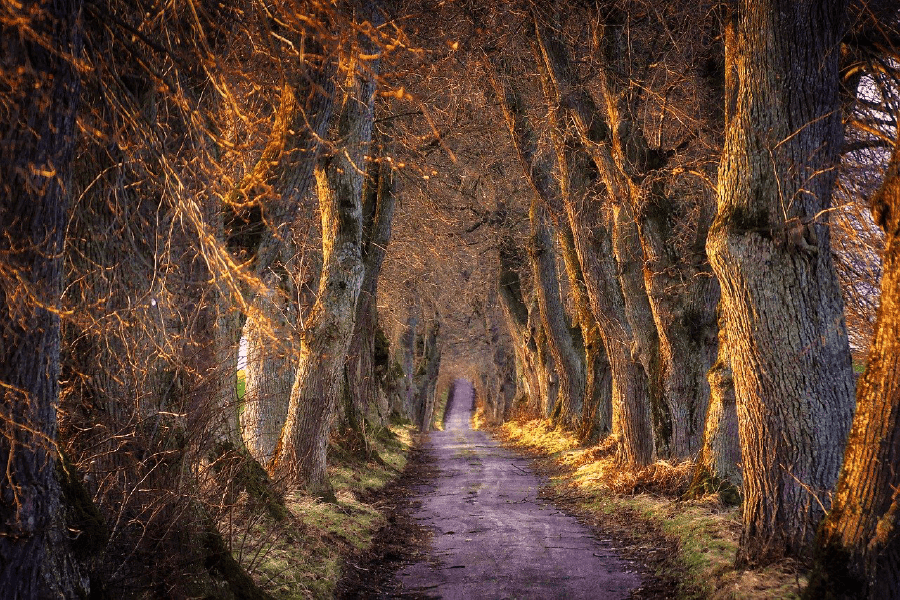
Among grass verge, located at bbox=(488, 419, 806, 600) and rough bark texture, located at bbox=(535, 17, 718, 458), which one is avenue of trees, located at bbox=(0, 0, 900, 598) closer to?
rough bark texture, located at bbox=(535, 17, 718, 458)

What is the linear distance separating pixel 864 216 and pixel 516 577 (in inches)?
175

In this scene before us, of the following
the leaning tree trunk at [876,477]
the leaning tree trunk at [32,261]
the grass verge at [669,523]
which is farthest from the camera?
the grass verge at [669,523]

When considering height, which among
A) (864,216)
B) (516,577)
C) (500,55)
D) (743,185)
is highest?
(500,55)

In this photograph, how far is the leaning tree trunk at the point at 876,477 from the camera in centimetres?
411

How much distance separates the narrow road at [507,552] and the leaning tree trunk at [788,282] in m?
1.68

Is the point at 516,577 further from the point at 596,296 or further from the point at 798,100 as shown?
the point at 596,296

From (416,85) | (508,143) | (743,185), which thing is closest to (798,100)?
(743,185)

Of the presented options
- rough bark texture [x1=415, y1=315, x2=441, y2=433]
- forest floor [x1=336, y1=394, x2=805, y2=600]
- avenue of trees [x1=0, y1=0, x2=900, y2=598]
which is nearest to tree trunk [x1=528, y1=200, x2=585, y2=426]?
forest floor [x1=336, y1=394, x2=805, y2=600]

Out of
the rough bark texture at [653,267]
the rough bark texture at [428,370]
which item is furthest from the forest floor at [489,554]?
the rough bark texture at [428,370]

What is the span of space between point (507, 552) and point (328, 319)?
3974mm

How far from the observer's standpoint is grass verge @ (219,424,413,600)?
6.05m

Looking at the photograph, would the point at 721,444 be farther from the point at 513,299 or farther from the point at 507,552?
the point at 513,299

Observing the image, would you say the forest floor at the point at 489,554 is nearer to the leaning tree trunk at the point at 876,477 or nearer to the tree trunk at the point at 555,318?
the leaning tree trunk at the point at 876,477

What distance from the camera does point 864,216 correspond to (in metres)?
5.47
